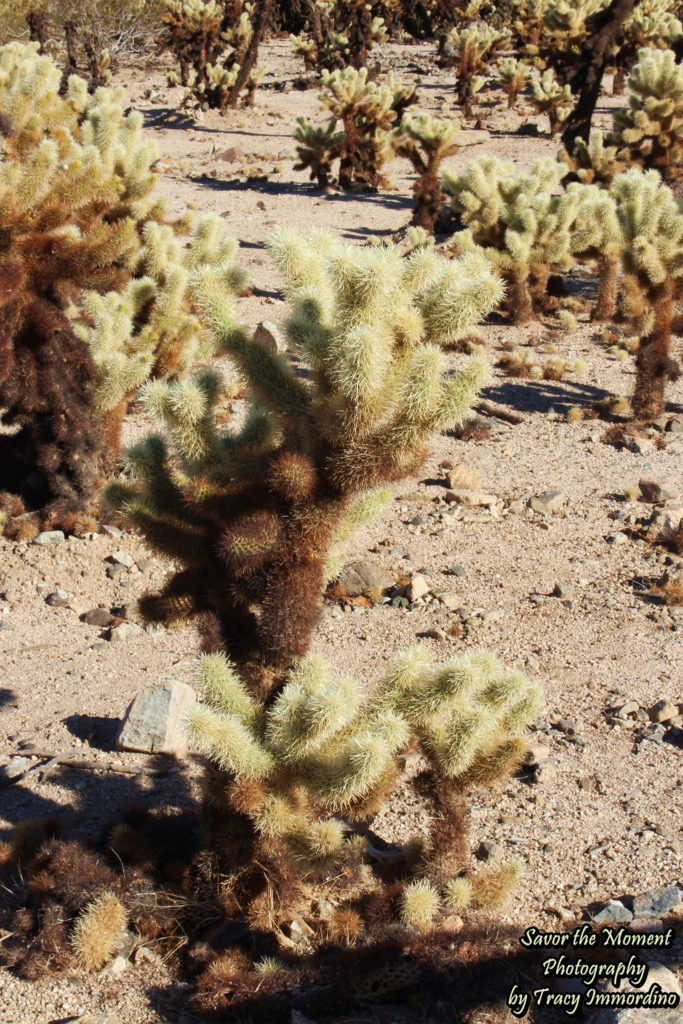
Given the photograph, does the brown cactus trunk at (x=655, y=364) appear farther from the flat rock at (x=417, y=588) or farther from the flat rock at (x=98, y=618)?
the flat rock at (x=98, y=618)

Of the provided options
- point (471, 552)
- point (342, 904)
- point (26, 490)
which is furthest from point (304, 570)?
point (26, 490)

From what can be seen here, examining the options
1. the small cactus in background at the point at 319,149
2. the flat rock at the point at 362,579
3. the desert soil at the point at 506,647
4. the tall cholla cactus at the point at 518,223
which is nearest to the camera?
the desert soil at the point at 506,647

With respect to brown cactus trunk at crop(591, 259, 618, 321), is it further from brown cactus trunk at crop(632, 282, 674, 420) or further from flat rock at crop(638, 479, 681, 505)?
flat rock at crop(638, 479, 681, 505)

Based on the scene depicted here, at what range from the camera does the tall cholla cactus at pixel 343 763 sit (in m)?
3.19

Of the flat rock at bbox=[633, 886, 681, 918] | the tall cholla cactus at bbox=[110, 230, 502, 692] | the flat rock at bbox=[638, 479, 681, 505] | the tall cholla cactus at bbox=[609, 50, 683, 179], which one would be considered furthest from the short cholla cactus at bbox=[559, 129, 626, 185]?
the flat rock at bbox=[633, 886, 681, 918]

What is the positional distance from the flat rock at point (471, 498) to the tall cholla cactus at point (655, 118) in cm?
911

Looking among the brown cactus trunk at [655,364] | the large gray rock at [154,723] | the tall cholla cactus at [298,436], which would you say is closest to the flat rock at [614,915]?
the tall cholla cactus at [298,436]

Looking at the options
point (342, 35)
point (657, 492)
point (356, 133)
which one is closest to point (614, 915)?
point (657, 492)

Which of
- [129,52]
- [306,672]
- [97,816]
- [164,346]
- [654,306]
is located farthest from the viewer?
[129,52]

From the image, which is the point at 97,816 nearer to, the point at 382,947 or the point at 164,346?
the point at 382,947

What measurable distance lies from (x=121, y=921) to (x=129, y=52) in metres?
30.1

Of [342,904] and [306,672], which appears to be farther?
[342,904]

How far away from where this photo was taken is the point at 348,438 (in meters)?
3.47

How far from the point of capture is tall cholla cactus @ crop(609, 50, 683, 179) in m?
13.8
